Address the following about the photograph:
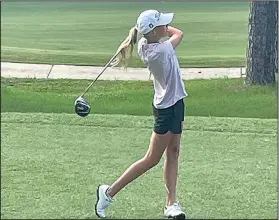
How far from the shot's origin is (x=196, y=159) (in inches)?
251

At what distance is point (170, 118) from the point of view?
4715 mm

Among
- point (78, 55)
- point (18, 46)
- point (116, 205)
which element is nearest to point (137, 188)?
point (116, 205)

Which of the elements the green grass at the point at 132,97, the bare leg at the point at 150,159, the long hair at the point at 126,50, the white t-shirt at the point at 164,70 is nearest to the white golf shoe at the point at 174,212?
the bare leg at the point at 150,159

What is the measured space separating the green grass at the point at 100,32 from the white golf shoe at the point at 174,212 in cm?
936

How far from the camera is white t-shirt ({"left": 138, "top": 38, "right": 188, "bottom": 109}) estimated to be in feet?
15.3

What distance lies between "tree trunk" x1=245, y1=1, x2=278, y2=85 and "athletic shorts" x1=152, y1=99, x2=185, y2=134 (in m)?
6.75

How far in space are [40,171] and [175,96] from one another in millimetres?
1727

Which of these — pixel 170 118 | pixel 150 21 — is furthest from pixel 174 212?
pixel 150 21

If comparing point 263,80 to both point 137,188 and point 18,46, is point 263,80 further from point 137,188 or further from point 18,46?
point 18,46

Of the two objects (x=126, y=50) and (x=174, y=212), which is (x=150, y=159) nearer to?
(x=174, y=212)

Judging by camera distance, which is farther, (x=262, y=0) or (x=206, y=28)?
(x=206, y=28)

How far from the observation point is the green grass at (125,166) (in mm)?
5090

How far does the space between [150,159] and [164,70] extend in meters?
0.60

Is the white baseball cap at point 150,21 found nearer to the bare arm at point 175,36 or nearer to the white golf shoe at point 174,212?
the bare arm at point 175,36
